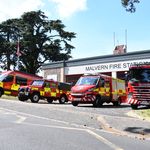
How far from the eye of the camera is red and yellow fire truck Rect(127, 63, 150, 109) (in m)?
26.6

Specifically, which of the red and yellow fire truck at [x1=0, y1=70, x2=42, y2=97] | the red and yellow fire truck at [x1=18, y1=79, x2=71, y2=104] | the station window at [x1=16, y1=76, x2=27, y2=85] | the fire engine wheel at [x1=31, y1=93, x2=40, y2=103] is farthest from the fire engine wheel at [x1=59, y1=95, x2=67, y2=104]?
the station window at [x1=16, y1=76, x2=27, y2=85]

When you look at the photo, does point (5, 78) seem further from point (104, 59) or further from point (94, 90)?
point (104, 59)

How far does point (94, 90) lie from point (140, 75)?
11.6ft

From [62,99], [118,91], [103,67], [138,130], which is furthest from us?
[103,67]

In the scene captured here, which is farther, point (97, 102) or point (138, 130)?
point (97, 102)

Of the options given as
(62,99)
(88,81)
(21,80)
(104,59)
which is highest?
(104,59)

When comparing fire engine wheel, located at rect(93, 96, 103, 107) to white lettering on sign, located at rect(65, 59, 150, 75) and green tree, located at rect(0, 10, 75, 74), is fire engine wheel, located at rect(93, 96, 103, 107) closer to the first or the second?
white lettering on sign, located at rect(65, 59, 150, 75)

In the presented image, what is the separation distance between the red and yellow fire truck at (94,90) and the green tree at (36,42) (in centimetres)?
3830

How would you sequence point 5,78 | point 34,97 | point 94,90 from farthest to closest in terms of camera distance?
point 5,78 → point 34,97 → point 94,90

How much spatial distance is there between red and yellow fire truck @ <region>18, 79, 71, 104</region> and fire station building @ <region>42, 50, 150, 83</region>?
12.0m

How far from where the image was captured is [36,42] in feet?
230

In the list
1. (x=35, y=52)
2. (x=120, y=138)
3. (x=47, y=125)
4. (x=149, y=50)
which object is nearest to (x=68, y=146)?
(x=120, y=138)

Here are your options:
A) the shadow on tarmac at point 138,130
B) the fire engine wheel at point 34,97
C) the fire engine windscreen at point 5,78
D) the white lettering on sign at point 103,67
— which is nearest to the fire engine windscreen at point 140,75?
the fire engine wheel at point 34,97

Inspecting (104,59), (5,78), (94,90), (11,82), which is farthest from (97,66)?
(94,90)
